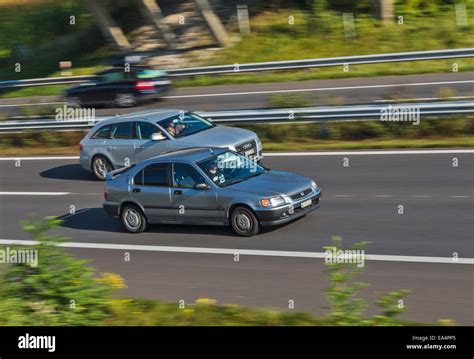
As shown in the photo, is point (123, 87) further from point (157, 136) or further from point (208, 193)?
point (208, 193)

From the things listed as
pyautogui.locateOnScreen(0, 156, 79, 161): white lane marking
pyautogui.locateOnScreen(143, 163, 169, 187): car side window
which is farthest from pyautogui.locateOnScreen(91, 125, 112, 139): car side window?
pyautogui.locateOnScreen(143, 163, 169, 187): car side window

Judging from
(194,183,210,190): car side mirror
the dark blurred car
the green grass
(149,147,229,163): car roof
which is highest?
the dark blurred car

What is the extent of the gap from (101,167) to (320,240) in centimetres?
813

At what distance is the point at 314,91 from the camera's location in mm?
25719

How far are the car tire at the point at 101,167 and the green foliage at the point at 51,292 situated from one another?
10269 millimetres

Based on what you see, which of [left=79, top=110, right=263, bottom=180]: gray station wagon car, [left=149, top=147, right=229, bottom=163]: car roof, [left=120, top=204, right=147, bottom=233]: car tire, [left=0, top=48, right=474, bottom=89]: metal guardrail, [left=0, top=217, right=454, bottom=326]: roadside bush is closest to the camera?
[left=0, top=217, right=454, bottom=326]: roadside bush

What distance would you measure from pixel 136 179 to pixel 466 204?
6.00 metres

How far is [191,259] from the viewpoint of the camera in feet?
43.8

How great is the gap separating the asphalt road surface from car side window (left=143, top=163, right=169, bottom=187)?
91 centimetres

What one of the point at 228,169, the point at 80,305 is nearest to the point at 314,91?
the point at 228,169

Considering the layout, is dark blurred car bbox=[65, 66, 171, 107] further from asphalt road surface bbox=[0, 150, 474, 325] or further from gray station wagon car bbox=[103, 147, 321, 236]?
gray station wagon car bbox=[103, 147, 321, 236]

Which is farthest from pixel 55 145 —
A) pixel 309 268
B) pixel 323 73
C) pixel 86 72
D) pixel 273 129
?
pixel 309 268

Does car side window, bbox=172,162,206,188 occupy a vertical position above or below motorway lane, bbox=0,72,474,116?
below

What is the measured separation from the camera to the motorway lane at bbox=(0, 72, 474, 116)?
23.3m
